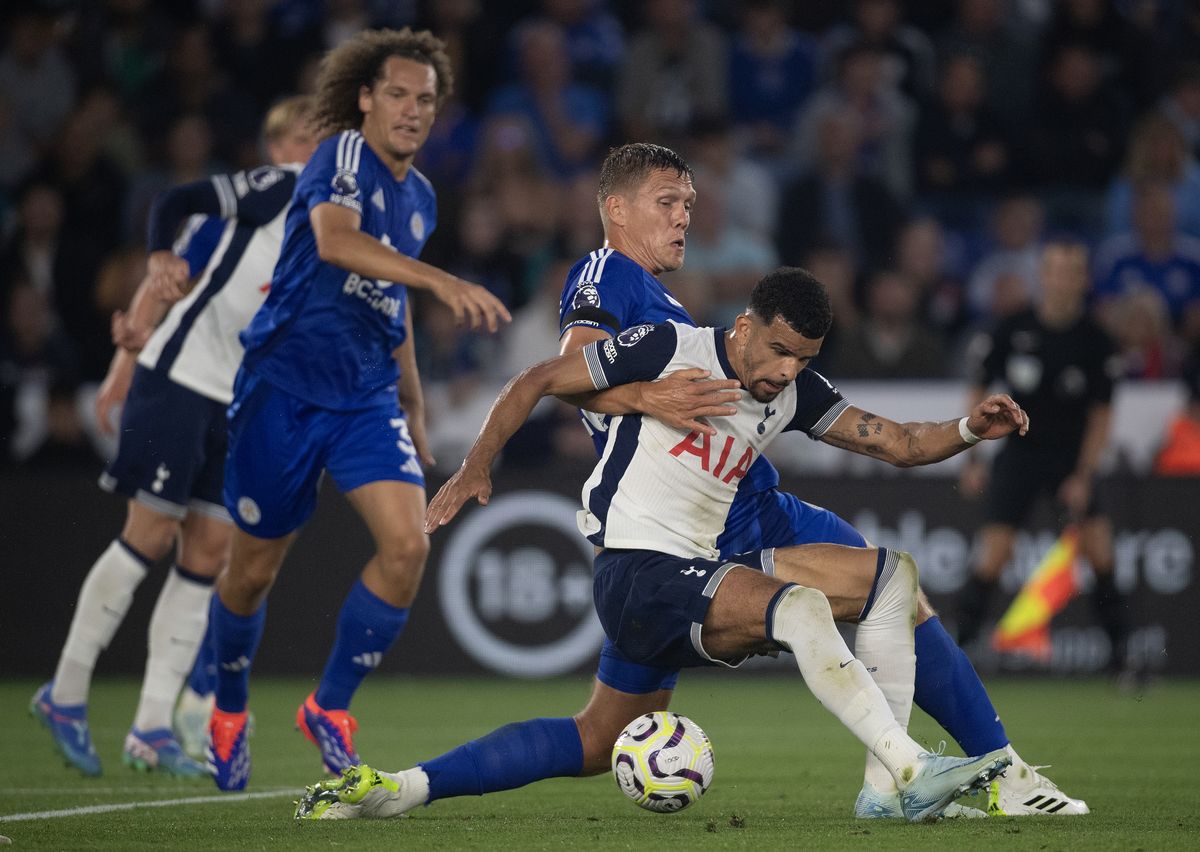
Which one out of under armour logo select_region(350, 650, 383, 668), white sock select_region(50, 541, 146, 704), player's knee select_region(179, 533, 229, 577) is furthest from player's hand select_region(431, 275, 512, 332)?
white sock select_region(50, 541, 146, 704)

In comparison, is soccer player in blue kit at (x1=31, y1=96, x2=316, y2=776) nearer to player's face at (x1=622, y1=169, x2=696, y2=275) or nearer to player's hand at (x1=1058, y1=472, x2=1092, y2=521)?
player's face at (x1=622, y1=169, x2=696, y2=275)

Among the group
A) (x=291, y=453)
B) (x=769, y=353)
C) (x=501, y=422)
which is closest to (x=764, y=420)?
(x=769, y=353)

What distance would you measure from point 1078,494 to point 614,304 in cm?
597

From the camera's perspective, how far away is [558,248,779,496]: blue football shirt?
17.0 feet

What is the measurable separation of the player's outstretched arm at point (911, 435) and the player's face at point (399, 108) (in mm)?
1976

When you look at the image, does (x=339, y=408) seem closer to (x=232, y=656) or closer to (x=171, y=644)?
(x=232, y=656)

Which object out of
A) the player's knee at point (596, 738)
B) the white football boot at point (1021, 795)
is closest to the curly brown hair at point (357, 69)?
the player's knee at point (596, 738)

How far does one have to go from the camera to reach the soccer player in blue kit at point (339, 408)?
235 inches

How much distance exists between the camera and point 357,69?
6363 mm

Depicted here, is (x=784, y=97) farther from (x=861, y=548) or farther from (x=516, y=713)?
(x=861, y=548)

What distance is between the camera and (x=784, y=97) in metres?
14.5

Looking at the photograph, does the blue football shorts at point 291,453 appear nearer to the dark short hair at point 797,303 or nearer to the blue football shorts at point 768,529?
the blue football shorts at point 768,529

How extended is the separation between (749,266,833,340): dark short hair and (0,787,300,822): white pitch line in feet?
8.09

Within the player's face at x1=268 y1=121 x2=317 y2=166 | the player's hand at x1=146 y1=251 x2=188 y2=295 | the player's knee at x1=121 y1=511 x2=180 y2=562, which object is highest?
the player's face at x1=268 y1=121 x2=317 y2=166
